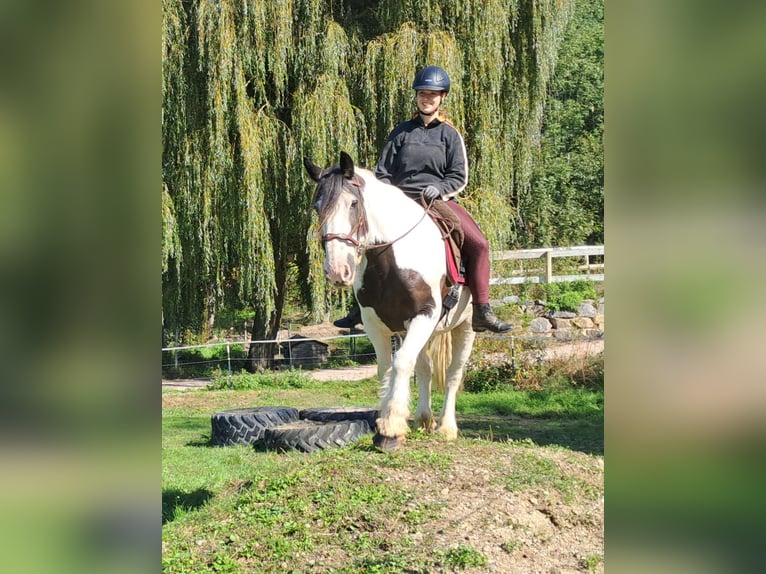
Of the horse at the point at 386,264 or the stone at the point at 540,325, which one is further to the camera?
the stone at the point at 540,325

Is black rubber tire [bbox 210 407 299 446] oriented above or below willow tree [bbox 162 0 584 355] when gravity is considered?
below

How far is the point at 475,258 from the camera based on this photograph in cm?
581

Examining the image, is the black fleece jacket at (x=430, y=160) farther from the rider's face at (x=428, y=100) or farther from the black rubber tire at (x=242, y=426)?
the black rubber tire at (x=242, y=426)

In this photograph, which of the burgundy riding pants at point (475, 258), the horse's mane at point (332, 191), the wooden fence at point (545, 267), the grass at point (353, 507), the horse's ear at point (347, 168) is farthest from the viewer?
the wooden fence at point (545, 267)

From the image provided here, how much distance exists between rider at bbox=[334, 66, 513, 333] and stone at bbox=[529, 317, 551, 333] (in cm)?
979

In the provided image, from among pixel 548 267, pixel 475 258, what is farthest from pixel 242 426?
pixel 548 267

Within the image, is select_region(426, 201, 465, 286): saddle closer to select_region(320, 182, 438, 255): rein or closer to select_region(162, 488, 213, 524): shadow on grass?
select_region(320, 182, 438, 255): rein

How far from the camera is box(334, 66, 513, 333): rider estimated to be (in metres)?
5.83

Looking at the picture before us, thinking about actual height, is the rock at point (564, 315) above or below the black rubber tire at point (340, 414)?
above

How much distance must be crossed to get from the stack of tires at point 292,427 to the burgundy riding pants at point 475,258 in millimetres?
2409

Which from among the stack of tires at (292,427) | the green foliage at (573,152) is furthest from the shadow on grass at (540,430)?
the green foliage at (573,152)

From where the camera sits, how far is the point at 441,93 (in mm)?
5859

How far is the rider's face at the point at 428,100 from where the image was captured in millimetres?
5892

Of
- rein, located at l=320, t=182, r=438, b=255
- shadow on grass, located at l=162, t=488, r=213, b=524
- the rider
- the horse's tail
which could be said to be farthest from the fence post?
rein, located at l=320, t=182, r=438, b=255
